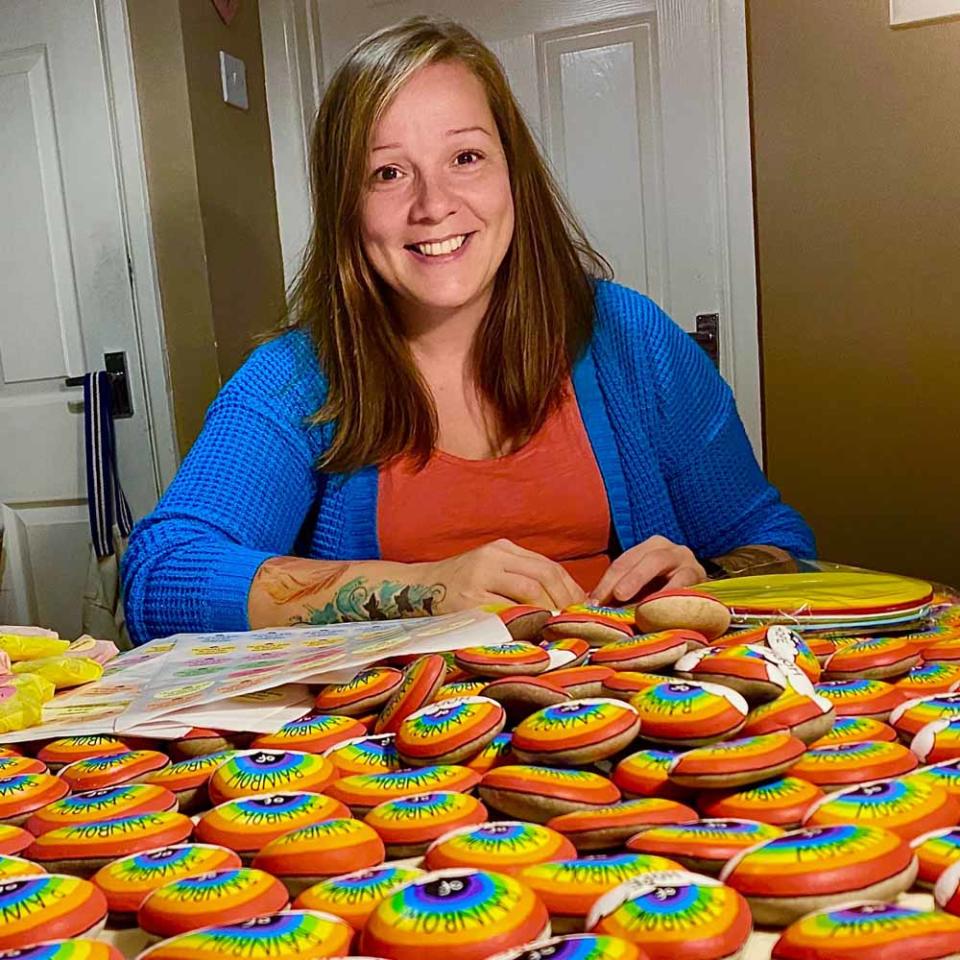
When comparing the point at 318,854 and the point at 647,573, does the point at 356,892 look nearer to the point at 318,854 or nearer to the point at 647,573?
the point at 318,854

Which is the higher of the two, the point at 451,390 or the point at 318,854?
the point at 451,390

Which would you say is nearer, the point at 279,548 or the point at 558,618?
the point at 558,618

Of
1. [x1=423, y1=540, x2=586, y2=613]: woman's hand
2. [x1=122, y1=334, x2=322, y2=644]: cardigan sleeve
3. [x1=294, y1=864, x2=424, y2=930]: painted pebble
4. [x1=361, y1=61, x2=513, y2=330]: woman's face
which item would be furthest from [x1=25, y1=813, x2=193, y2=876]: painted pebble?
[x1=361, y1=61, x2=513, y2=330]: woman's face

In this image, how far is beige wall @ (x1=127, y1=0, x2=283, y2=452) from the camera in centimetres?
272

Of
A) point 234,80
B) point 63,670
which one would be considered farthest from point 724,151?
point 63,670

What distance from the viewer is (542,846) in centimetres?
42

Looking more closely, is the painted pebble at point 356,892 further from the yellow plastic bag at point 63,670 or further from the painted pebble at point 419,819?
the yellow plastic bag at point 63,670

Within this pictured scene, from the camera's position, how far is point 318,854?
1.42 feet

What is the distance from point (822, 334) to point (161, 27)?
6.26 feet

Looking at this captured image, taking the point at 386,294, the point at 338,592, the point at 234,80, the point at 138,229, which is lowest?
the point at 338,592

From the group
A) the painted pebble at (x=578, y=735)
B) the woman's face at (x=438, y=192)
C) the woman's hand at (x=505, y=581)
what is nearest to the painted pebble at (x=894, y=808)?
the painted pebble at (x=578, y=735)

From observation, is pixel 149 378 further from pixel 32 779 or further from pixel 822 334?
pixel 32 779

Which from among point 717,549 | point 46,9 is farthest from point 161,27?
point 717,549

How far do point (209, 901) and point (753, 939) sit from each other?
0.20 m
